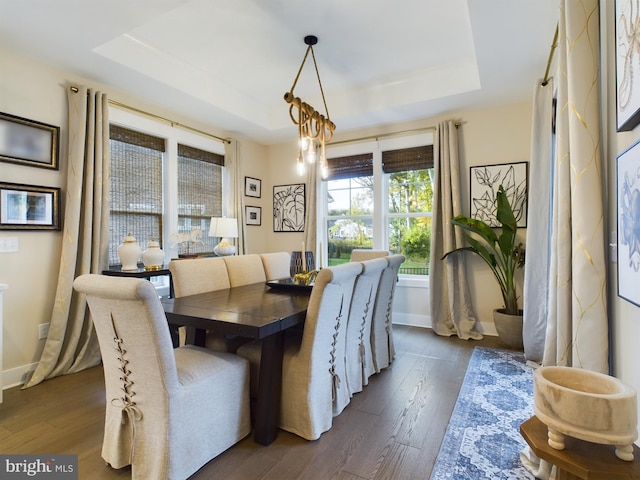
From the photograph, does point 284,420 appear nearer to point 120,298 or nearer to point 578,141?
point 120,298

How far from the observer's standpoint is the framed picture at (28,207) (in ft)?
8.41

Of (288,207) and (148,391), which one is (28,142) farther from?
(288,207)

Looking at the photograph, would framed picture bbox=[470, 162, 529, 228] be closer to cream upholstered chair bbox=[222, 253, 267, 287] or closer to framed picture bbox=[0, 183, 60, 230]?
cream upholstered chair bbox=[222, 253, 267, 287]

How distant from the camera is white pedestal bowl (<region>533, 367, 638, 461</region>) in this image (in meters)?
0.92

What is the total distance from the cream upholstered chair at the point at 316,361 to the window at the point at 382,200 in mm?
2453

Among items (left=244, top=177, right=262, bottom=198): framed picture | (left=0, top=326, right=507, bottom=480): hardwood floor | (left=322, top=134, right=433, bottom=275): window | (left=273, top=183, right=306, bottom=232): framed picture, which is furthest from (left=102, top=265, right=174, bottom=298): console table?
(left=322, top=134, right=433, bottom=275): window

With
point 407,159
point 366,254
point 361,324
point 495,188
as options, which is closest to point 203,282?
point 361,324

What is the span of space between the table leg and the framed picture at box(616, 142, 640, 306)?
5.01 ft

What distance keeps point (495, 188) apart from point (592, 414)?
10.5ft

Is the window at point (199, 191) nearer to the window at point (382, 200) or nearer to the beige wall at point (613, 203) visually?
the window at point (382, 200)

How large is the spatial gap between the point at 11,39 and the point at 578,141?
12.1ft

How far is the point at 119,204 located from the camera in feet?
11.1

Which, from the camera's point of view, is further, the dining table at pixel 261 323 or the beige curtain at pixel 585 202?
the dining table at pixel 261 323

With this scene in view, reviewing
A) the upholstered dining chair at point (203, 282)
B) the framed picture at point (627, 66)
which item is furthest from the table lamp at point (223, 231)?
the framed picture at point (627, 66)
